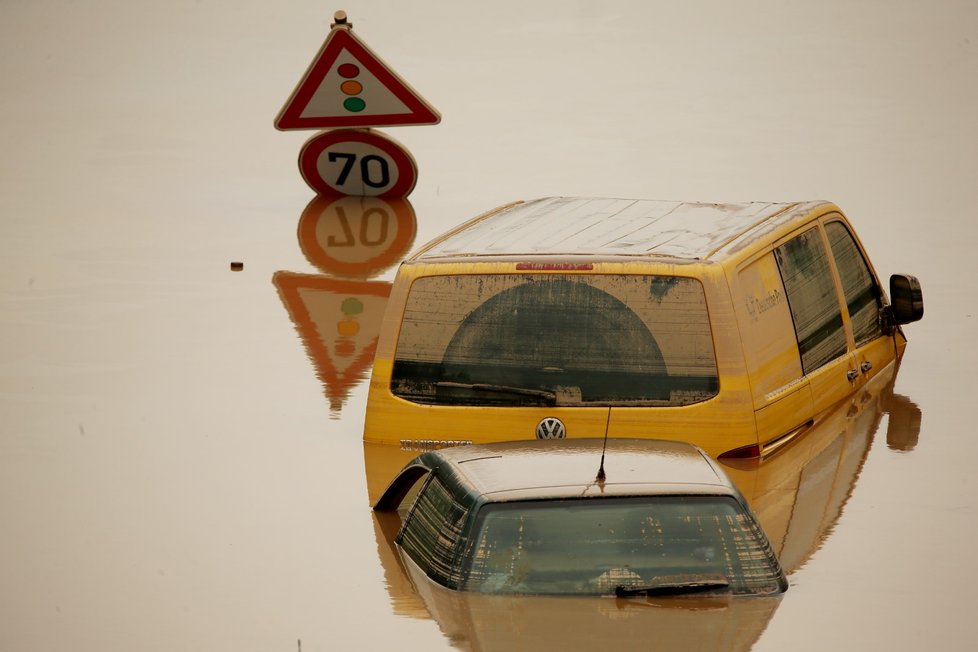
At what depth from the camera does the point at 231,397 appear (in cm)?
1341

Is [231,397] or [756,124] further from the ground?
[756,124]

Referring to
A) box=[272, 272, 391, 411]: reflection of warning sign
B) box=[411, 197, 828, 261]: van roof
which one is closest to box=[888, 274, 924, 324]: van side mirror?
box=[411, 197, 828, 261]: van roof

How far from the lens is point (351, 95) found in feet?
61.3

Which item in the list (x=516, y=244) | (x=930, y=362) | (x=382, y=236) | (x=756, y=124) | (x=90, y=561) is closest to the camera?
(x=90, y=561)

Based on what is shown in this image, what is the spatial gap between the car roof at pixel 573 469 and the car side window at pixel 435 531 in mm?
85

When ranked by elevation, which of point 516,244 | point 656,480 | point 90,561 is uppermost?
point 516,244

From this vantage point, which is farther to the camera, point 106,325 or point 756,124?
point 756,124

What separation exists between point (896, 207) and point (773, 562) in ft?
40.7

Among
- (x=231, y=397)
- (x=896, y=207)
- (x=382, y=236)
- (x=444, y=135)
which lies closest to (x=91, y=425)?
(x=231, y=397)

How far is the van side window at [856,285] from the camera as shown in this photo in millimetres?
12609

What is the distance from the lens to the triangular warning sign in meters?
18.3

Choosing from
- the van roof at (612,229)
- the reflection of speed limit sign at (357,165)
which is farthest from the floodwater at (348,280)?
the van roof at (612,229)

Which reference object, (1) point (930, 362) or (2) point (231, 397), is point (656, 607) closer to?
(2) point (231, 397)

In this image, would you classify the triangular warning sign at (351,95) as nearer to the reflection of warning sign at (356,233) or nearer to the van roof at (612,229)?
the reflection of warning sign at (356,233)
